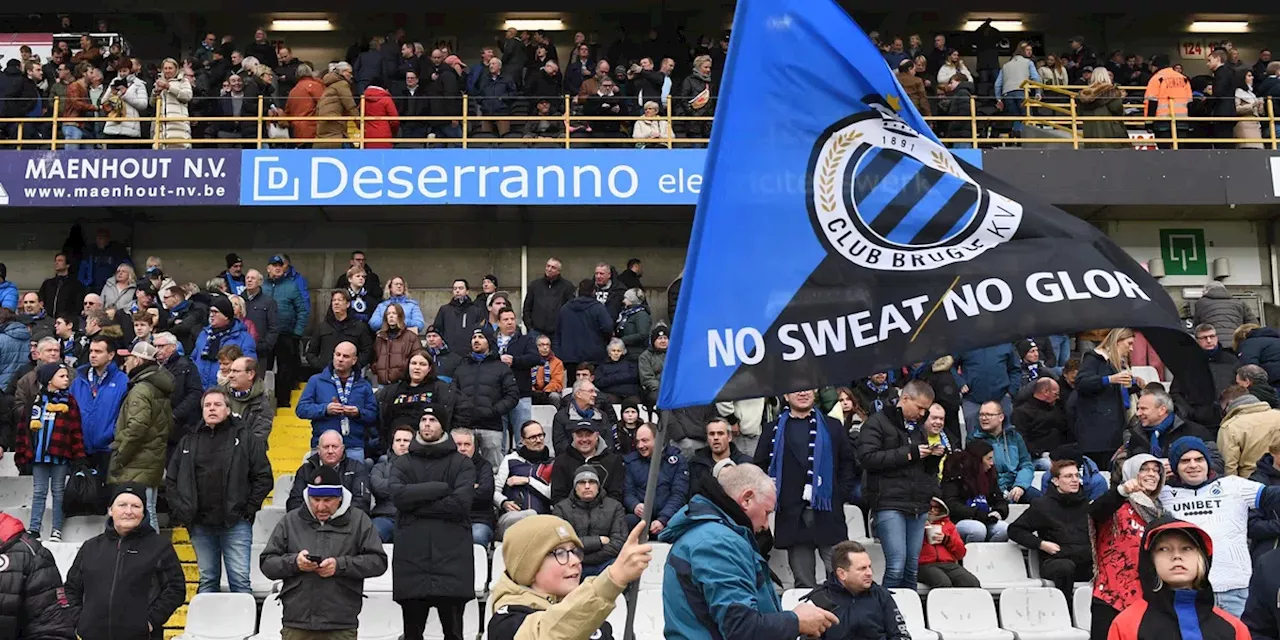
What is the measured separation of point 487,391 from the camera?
11.9 meters

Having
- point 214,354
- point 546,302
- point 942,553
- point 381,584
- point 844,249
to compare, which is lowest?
point 381,584

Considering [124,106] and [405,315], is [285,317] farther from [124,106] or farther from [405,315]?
[124,106]

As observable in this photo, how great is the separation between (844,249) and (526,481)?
20.4 ft

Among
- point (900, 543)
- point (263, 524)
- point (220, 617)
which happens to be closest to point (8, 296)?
point (263, 524)

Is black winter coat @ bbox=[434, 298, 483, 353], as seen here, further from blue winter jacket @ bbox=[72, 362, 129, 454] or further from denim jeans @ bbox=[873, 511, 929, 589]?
denim jeans @ bbox=[873, 511, 929, 589]

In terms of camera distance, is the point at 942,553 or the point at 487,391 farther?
the point at 487,391

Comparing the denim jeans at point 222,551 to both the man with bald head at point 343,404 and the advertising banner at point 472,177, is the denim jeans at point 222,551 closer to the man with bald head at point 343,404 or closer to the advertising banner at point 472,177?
the man with bald head at point 343,404

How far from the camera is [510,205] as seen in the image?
55.2 ft

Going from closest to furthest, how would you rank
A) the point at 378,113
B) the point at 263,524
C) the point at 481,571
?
1. the point at 481,571
2. the point at 263,524
3. the point at 378,113

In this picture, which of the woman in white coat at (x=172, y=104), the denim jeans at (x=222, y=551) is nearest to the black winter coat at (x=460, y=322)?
the denim jeans at (x=222, y=551)

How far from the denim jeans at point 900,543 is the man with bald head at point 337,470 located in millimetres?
3667

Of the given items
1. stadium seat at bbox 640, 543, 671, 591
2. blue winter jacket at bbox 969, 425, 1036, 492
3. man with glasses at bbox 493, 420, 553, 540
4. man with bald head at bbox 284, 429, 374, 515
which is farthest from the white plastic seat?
man with bald head at bbox 284, 429, 374, 515

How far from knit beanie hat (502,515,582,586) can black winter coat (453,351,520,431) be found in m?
7.47

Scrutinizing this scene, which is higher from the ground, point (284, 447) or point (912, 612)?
point (284, 447)
